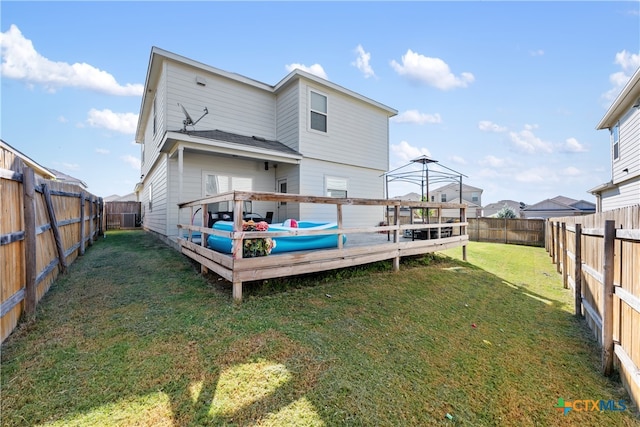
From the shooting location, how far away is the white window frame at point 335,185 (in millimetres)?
10352

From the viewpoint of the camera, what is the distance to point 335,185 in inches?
420

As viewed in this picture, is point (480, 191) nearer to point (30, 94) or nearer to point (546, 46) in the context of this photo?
point (546, 46)

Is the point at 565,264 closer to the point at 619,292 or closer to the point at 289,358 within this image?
the point at 619,292

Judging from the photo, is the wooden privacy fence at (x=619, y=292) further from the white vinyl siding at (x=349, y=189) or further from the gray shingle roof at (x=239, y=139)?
the gray shingle roof at (x=239, y=139)

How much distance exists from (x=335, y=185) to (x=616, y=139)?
1203cm

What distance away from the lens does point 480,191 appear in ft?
119

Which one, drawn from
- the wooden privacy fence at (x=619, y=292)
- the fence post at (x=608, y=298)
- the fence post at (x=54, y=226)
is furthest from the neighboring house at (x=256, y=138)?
the fence post at (x=608, y=298)

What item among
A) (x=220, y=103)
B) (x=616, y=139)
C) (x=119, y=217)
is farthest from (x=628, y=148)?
(x=119, y=217)

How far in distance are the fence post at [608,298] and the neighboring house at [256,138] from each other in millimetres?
7443

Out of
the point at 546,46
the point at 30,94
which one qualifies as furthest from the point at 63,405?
the point at 30,94

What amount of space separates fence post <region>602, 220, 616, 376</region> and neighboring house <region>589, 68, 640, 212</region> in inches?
349

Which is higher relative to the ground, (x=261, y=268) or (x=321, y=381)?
(x=261, y=268)

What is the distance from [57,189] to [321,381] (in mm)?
5998

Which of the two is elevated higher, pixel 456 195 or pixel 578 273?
pixel 456 195
